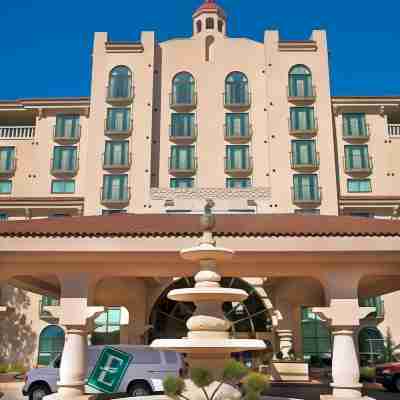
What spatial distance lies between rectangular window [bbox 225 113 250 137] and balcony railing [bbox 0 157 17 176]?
18143 millimetres

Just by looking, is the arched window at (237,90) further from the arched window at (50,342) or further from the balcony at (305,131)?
the arched window at (50,342)

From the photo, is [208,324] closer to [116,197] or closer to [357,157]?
[116,197]

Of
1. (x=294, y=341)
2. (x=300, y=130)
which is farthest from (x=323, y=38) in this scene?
(x=294, y=341)

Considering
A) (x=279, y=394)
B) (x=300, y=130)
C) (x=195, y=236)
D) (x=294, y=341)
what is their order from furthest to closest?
(x=300, y=130)
(x=294, y=341)
(x=279, y=394)
(x=195, y=236)

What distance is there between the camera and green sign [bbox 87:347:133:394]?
Answer: 17.9 meters

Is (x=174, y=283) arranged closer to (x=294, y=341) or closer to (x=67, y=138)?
(x=294, y=341)

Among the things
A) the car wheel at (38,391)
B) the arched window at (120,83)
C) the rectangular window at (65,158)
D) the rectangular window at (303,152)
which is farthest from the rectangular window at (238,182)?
the car wheel at (38,391)

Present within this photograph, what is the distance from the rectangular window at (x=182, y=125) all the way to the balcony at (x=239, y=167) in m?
3.90

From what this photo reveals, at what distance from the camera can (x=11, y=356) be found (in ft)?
130

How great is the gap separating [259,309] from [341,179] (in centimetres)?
1488

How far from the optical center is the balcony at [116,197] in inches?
1651

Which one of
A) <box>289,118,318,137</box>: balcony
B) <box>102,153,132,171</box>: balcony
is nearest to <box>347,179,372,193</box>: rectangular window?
<box>289,118,318,137</box>: balcony

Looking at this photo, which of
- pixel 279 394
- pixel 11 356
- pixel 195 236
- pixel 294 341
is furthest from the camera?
pixel 11 356

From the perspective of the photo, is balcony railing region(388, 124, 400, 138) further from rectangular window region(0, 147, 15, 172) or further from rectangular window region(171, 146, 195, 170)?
rectangular window region(0, 147, 15, 172)
